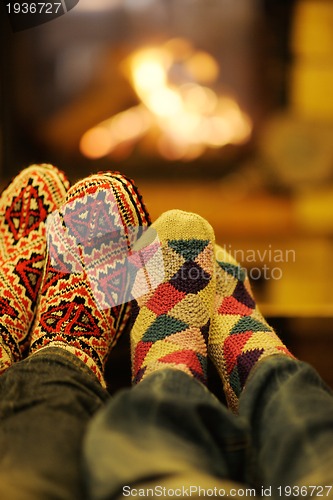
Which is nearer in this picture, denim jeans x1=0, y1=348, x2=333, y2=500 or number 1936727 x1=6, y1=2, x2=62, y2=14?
denim jeans x1=0, y1=348, x2=333, y2=500

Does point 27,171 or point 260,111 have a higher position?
point 27,171

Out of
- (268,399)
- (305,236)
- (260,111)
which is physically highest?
(268,399)

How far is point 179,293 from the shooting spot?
78 cm

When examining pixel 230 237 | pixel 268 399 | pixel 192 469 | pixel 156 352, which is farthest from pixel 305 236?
pixel 192 469

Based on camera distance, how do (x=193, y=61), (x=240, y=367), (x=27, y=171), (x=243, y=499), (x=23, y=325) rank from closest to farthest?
(x=243, y=499), (x=240, y=367), (x=23, y=325), (x=27, y=171), (x=193, y=61)

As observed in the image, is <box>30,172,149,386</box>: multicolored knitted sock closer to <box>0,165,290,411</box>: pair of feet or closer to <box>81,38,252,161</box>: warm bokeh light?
<box>0,165,290,411</box>: pair of feet

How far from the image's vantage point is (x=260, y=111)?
1.79 meters

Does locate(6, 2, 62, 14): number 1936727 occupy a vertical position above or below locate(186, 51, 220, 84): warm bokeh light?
above

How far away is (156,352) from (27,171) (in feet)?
1.36

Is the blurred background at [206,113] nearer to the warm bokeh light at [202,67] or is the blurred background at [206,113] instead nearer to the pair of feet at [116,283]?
the warm bokeh light at [202,67]

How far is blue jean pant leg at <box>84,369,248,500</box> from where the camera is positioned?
1.23ft

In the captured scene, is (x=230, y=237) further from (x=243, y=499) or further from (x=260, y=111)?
(x=243, y=499)

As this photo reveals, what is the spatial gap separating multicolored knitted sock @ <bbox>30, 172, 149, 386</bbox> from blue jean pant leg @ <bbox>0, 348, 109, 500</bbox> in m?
0.21

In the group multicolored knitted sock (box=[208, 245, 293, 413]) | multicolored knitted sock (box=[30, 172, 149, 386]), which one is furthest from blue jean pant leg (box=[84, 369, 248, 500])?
multicolored knitted sock (box=[30, 172, 149, 386])
